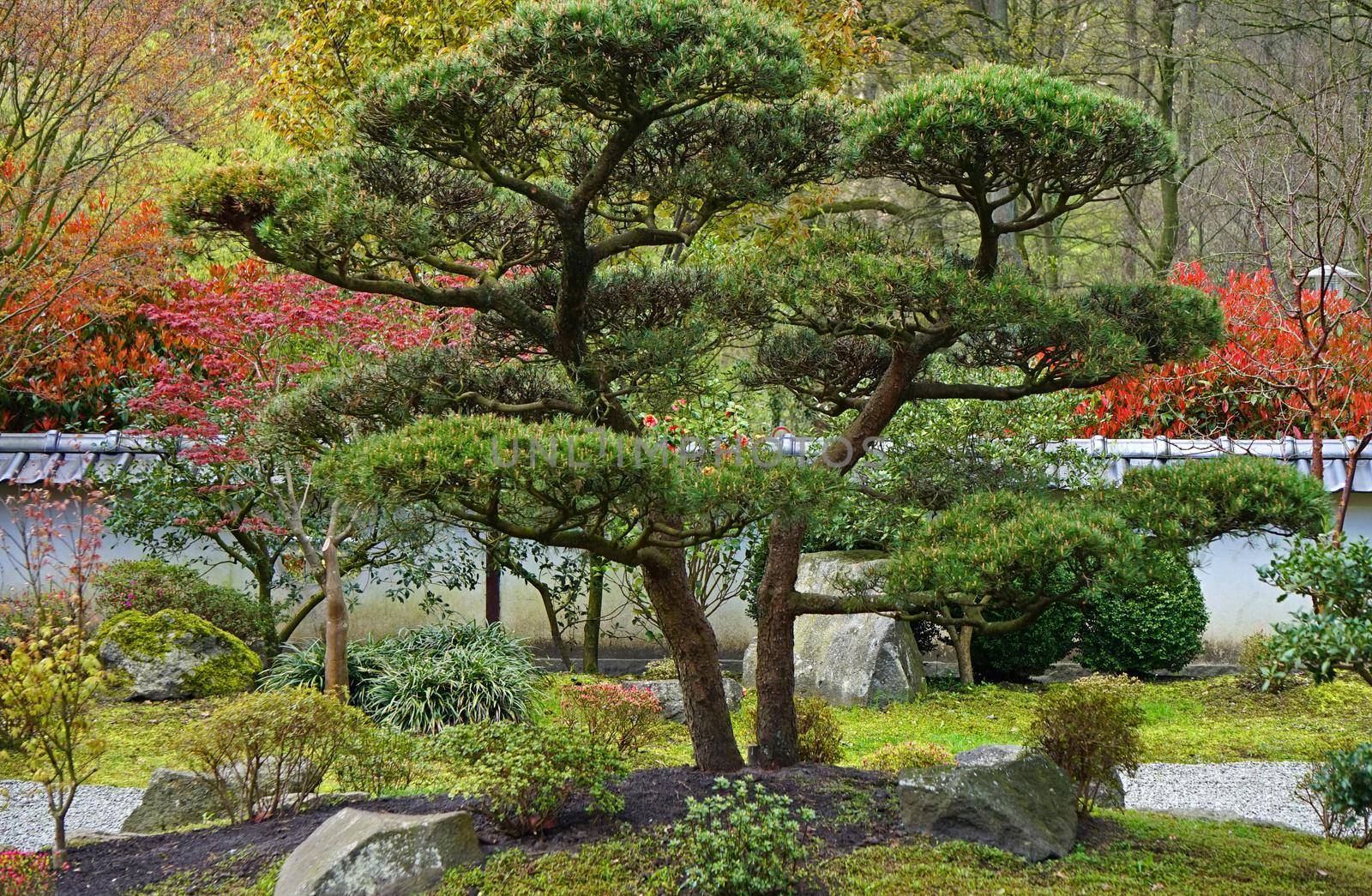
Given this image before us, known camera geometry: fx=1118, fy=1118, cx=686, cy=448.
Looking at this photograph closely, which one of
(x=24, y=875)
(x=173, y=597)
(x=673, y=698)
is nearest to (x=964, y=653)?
(x=673, y=698)

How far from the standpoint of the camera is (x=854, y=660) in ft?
29.4

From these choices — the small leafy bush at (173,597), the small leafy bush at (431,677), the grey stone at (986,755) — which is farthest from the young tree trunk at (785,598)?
the small leafy bush at (173,597)

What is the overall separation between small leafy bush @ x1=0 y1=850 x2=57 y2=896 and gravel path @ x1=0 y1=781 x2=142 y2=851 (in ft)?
5.05

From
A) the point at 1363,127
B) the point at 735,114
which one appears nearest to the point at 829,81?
the point at 1363,127

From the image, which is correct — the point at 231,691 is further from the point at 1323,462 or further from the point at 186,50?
the point at 1323,462

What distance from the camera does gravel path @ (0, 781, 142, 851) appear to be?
5.54m

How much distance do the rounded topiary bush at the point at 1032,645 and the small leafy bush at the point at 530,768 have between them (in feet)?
18.9

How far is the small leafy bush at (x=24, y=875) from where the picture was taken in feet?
12.4

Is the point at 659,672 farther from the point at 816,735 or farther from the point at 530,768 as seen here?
the point at 530,768

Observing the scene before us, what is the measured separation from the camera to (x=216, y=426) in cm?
889

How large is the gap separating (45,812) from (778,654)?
406 cm

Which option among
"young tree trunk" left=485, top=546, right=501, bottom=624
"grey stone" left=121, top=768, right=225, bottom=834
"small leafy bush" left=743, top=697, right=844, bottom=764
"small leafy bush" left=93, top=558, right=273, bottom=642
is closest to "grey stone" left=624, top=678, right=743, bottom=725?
"small leafy bush" left=743, top=697, right=844, bottom=764

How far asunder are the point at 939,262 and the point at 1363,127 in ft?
22.9

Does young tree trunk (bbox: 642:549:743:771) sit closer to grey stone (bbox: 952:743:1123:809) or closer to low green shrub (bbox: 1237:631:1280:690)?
grey stone (bbox: 952:743:1123:809)
